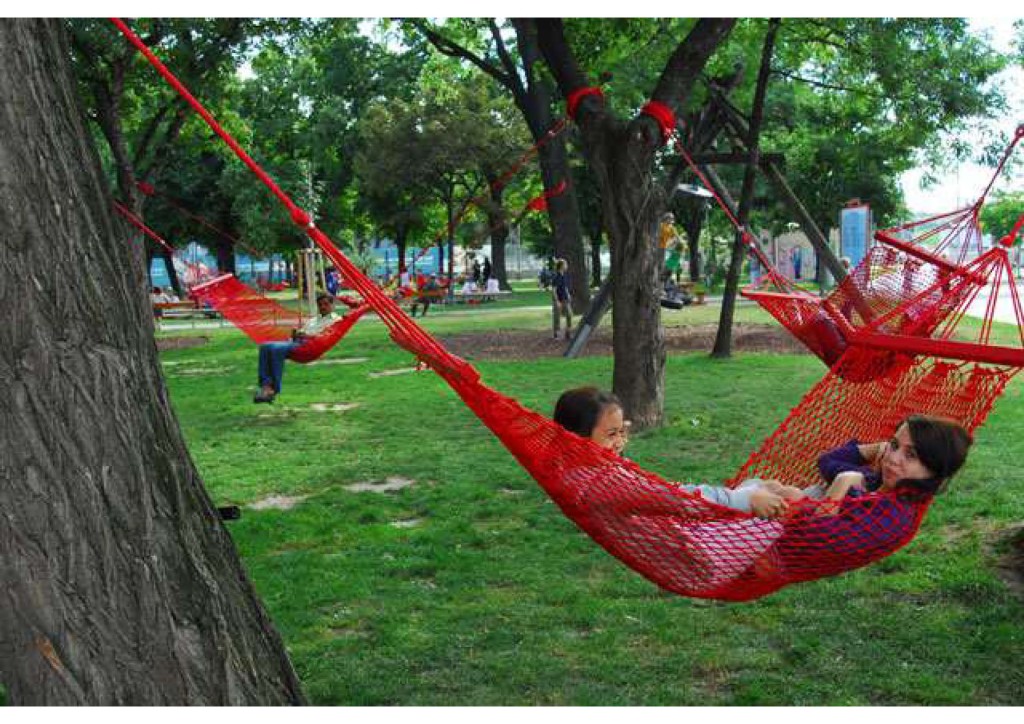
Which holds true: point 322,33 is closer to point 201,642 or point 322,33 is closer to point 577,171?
point 201,642

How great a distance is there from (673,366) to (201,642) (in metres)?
7.77

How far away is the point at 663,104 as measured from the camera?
19.7ft

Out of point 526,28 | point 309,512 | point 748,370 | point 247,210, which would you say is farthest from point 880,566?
point 247,210

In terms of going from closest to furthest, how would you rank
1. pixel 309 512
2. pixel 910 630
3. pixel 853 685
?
pixel 853 685, pixel 910 630, pixel 309 512

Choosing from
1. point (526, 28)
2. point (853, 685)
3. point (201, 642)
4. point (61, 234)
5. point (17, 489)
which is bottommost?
point (853, 685)

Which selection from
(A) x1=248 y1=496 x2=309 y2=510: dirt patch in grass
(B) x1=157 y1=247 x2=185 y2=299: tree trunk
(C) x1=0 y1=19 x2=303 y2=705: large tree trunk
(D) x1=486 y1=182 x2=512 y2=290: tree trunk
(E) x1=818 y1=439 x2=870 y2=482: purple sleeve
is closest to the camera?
(C) x1=0 y1=19 x2=303 y2=705: large tree trunk

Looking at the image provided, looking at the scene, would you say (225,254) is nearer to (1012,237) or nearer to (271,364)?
(271,364)

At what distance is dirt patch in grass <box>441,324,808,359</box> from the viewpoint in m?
11.0

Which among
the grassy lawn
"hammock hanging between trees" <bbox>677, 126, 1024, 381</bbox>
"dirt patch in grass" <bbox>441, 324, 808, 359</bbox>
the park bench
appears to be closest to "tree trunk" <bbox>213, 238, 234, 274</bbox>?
the park bench

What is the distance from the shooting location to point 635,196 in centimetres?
619

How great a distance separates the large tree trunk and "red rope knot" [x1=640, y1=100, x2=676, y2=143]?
411 cm

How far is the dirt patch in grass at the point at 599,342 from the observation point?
10984 millimetres

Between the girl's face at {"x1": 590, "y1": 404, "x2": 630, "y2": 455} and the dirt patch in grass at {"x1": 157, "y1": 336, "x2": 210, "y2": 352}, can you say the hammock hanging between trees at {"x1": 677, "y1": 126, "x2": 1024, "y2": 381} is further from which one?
the dirt patch in grass at {"x1": 157, "y1": 336, "x2": 210, "y2": 352}

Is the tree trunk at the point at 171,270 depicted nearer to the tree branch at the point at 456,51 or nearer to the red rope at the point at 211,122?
the tree branch at the point at 456,51
